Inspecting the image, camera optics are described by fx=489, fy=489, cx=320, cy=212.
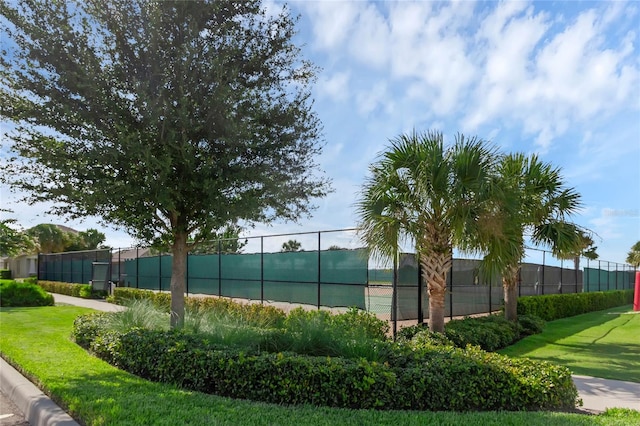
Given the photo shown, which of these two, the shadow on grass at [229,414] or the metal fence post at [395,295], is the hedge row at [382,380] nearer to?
the shadow on grass at [229,414]

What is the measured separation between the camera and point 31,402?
623 cm

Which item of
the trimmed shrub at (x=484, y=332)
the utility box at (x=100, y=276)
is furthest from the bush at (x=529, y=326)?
the utility box at (x=100, y=276)

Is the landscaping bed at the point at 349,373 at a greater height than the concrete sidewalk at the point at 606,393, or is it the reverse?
the landscaping bed at the point at 349,373

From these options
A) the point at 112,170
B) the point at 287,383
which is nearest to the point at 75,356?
the point at 112,170

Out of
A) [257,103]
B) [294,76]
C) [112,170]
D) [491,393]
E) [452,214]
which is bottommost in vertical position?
[491,393]

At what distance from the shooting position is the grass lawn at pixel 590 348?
30.7 feet

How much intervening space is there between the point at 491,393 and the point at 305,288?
8310mm

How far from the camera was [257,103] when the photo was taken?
9.12 m

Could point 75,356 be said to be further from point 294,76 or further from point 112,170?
point 294,76

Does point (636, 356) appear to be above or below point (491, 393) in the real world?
below

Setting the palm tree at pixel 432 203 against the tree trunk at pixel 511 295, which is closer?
the palm tree at pixel 432 203

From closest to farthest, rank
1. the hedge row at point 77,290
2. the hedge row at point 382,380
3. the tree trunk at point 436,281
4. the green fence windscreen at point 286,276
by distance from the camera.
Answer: the hedge row at point 382,380, the tree trunk at point 436,281, the green fence windscreen at point 286,276, the hedge row at point 77,290

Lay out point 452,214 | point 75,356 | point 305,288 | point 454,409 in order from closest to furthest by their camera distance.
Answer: point 454,409
point 75,356
point 452,214
point 305,288

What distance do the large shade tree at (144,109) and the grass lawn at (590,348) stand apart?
7.16m
